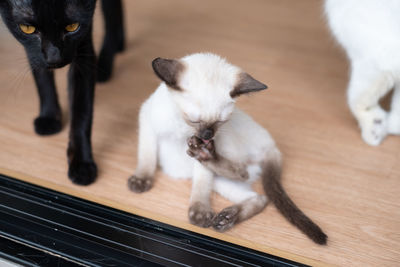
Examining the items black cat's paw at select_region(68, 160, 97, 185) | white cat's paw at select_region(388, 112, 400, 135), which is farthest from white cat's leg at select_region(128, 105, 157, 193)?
white cat's paw at select_region(388, 112, 400, 135)

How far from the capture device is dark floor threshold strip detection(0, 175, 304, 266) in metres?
1.29

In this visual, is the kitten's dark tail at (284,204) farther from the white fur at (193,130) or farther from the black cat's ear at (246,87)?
the black cat's ear at (246,87)

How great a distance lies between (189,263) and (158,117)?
46 centimetres

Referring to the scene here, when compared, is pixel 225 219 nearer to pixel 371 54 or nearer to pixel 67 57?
pixel 67 57

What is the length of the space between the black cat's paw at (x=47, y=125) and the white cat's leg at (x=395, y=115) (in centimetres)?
128

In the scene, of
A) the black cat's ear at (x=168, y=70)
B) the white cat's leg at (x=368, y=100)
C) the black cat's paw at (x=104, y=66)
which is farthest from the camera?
the black cat's paw at (x=104, y=66)

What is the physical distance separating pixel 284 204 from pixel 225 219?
19 centimetres

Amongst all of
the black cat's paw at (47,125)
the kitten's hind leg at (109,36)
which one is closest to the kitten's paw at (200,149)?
the black cat's paw at (47,125)

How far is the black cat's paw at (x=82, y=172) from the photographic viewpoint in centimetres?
156

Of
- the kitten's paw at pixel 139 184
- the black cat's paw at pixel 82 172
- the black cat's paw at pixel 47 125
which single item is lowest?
the black cat's paw at pixel 47 125

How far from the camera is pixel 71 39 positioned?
1.43 m

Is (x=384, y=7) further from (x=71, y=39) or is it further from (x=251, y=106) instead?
(x=71, y=39)

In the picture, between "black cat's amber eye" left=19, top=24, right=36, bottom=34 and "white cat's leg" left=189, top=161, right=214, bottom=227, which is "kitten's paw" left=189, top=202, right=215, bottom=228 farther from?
"black cat's amber eye" left=19, top=24, right=36, bottom=34

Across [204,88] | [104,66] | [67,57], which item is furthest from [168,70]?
[104,66]
